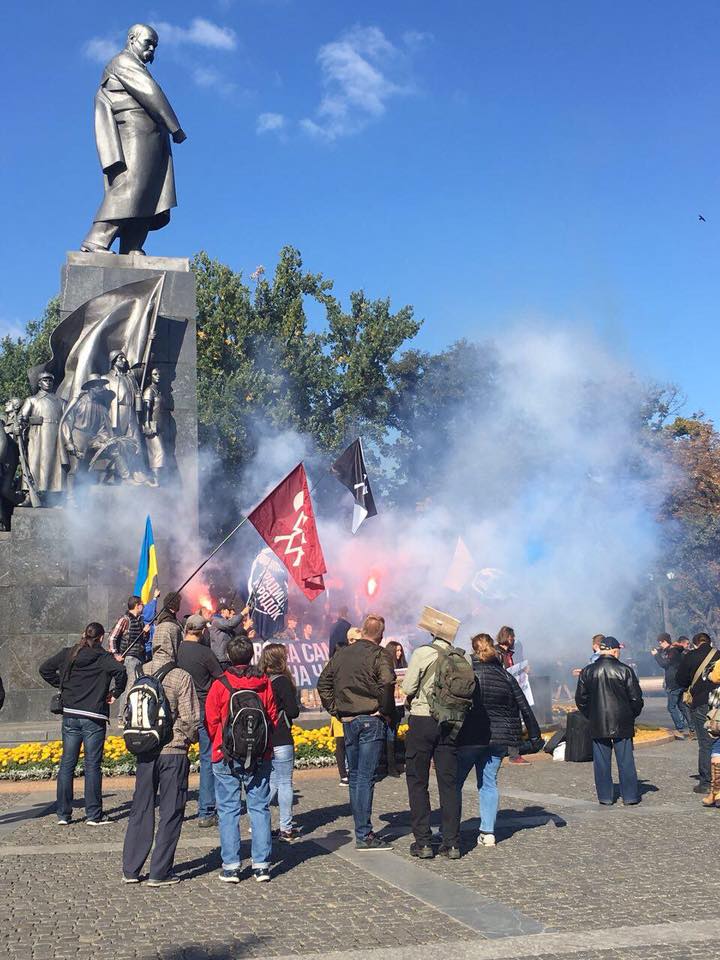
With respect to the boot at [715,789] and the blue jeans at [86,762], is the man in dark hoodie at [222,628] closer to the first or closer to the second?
the blue jeans at [86,762]

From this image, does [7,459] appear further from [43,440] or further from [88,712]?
[88,712]

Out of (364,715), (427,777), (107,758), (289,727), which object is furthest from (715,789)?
(107,758)

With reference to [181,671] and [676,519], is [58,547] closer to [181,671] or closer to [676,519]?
[181,671]

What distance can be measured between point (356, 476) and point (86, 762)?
7.76m

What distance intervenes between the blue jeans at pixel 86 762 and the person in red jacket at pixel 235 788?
2578mm

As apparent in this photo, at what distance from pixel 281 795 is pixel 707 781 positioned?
520 cm

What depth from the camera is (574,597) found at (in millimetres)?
43656

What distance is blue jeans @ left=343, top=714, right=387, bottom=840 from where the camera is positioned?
8.55 m

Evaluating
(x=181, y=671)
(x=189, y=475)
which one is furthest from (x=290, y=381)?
(x=181, y=671)

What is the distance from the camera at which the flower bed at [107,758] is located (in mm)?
12562

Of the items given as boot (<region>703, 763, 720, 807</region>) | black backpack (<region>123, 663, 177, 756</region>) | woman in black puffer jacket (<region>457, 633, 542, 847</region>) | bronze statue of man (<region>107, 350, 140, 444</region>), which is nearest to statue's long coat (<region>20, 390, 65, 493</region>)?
bronze statue of man (<region>107, 350, 140, 444</region>)

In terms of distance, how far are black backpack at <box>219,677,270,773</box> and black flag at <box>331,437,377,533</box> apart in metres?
9.20

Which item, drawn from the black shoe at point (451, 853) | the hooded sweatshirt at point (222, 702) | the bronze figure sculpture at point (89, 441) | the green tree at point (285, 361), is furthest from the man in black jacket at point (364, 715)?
the green tree at point (285, 361)

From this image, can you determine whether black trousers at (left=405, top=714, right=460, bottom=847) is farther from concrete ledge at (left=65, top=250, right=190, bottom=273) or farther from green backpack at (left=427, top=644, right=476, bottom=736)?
concrete ledge at (left=65, top=250, right=190, bottom=273)
